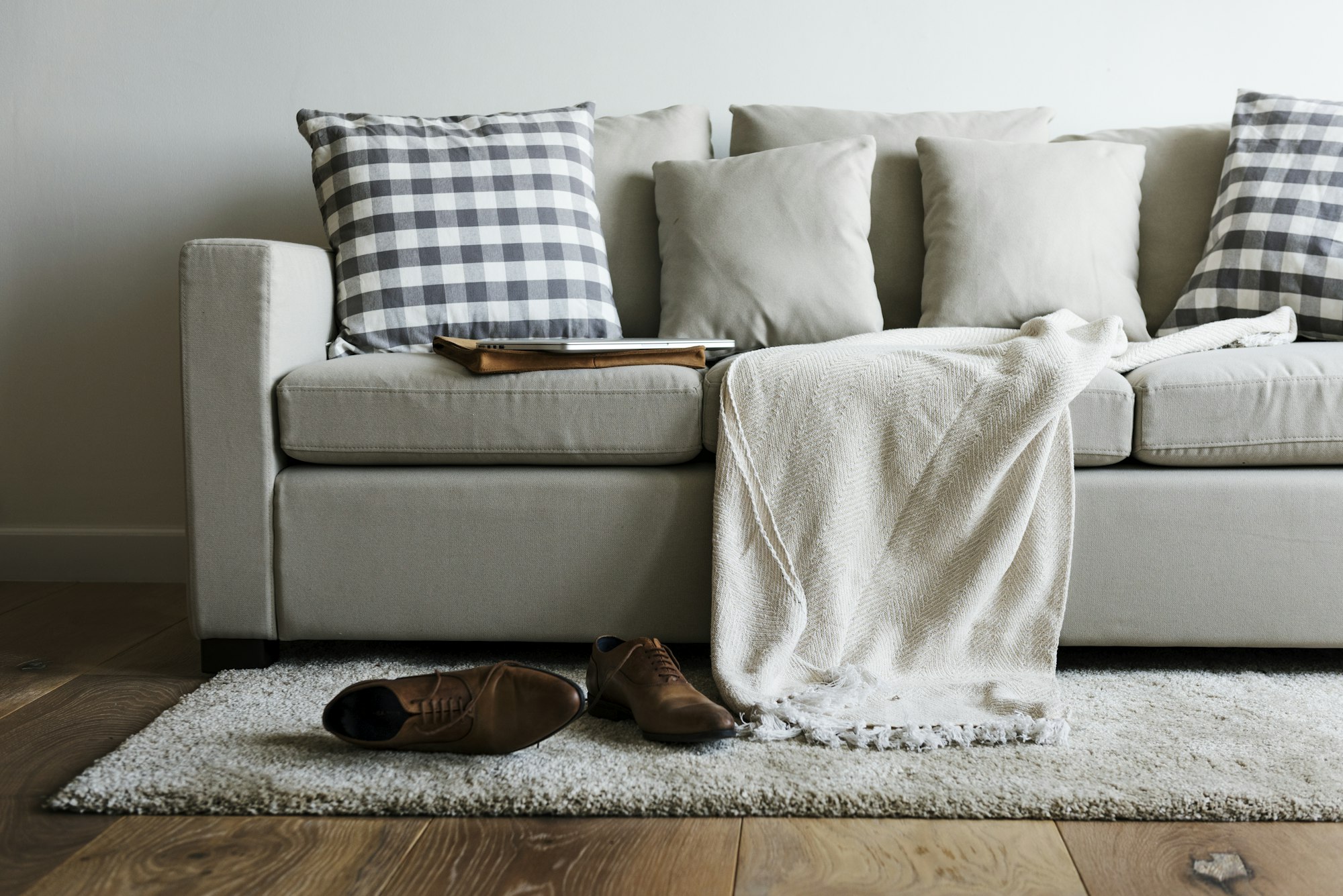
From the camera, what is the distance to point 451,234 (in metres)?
1.79

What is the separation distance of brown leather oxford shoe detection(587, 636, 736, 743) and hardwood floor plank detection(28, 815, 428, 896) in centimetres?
29

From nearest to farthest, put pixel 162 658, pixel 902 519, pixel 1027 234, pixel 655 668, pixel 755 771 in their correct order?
pixel 755 771 → pixel 655 668 → pixel 902 519 → pixel 162 658 → pixel 1027 234

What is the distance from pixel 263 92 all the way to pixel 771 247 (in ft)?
3.99

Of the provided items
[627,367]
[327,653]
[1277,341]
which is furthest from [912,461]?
[327,653]

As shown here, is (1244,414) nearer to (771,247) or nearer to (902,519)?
(902,519)

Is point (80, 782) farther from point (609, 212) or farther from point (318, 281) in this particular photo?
point (609, 212)

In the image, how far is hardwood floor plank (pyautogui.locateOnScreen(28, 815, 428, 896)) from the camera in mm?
893

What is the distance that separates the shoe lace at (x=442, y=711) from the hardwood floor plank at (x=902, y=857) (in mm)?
339

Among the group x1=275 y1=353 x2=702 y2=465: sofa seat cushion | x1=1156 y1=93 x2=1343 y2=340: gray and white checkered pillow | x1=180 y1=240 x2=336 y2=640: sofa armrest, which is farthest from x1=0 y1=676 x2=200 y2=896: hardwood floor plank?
x1=1156 y1=93 x2=1343 y2=340: gray and white checkered pillow

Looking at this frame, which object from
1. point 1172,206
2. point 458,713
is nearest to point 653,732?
point 458,713

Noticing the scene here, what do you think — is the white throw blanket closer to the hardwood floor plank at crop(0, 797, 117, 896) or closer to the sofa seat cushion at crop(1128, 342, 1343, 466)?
the sofa seat cushion at crop(1128, 342, 1343, 466)

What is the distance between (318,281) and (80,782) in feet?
2.90

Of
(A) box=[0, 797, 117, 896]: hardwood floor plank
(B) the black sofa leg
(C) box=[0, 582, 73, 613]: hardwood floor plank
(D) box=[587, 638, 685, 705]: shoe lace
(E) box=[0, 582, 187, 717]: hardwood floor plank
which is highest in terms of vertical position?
(D) box=[587, 638, 685, 705]: shoe lace

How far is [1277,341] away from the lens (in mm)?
1700
